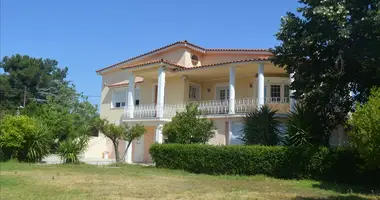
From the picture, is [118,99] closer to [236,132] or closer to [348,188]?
[236,132]

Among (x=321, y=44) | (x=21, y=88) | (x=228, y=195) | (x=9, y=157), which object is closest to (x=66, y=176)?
(x=228, y=195)

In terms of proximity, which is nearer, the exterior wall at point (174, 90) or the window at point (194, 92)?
the exterior wall at point (174, 90)

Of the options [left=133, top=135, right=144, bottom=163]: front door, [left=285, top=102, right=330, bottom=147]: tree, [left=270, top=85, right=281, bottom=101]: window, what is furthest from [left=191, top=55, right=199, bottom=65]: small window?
[left=285, top=102, right=330, bottom=147]: tree

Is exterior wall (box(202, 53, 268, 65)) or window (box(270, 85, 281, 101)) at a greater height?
exterior wall (box(202, 53, 268, 65))

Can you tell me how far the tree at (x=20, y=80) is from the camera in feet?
178

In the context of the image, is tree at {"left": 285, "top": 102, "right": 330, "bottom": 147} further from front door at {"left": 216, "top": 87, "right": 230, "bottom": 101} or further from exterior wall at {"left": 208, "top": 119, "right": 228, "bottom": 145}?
front door at {"left": 216, "top": 87, "right": 230, "bottom": 101}

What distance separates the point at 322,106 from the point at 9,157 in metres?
17.6

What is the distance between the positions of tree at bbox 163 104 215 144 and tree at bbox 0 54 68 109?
37.7m

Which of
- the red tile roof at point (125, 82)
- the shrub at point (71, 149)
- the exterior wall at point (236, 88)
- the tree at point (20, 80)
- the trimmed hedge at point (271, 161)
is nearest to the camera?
the trimmed hedge at point (271, 161)

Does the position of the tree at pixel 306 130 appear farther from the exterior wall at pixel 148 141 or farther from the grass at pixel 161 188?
the exterior wall at pixel 148 141

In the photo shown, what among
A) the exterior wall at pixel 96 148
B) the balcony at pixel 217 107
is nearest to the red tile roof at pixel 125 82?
the balcony at pixel 217 107

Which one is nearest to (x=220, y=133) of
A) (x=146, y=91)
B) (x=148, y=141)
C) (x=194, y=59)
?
(x=194, y=59)

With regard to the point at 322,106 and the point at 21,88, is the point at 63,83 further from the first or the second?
the point at 322,106

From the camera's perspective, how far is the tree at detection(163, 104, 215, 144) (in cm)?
2123
